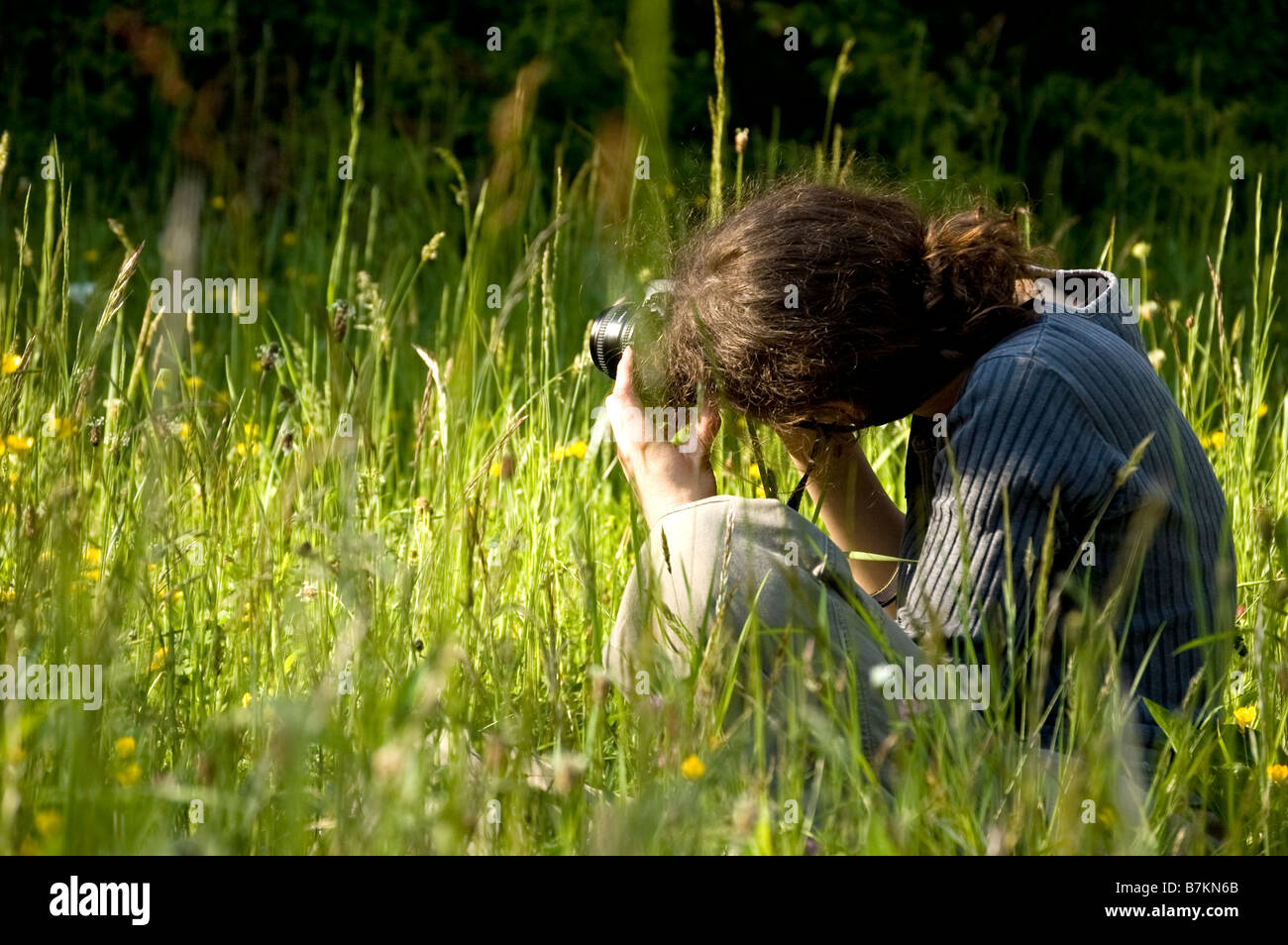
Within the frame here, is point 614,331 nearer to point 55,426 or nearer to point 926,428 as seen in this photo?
point 926,428

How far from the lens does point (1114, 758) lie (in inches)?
39.6

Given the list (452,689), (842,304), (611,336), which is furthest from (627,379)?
(452,689)

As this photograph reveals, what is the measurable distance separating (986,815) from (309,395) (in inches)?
64.7

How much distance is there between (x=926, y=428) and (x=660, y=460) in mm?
374

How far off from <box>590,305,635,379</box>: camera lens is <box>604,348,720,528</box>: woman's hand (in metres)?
0.02

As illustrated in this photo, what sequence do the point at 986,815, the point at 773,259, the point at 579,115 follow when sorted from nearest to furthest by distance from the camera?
the point at 986,815, the point at 773,259, the point at 579,115

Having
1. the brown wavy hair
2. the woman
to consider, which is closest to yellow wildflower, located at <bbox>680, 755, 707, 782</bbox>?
the woman

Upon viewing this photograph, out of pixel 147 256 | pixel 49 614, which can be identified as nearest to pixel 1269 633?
pixel 49 614

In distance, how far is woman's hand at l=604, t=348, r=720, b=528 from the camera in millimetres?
1843

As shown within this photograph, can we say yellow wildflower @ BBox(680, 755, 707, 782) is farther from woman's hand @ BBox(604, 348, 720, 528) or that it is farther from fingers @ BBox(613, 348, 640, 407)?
fingers @ BBox(613, 348, 640, 407)

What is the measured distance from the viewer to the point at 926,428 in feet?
6.04
